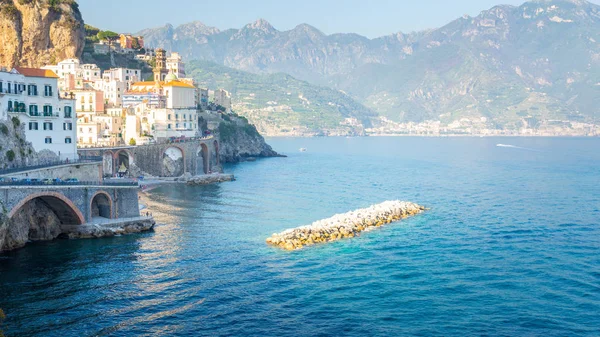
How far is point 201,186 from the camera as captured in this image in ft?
407

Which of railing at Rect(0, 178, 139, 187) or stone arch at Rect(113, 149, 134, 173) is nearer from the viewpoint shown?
railing at Rect(0, 178, 139, 187)

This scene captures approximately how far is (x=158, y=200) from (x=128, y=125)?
4026cm

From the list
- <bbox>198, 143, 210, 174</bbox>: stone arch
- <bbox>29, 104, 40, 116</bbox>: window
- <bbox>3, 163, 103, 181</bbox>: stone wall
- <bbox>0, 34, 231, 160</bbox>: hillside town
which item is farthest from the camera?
<bbox>198, 143, 210, 174</bbox>: stone arch

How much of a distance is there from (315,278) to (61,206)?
102 feet

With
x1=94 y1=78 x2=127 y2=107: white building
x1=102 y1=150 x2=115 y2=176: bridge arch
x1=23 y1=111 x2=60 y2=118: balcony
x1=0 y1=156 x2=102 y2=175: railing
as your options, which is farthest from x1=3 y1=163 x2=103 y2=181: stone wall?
x1=94 y1=78 x2=127 y2=107: white building

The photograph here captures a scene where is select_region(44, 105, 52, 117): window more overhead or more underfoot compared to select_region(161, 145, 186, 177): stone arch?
more overhead

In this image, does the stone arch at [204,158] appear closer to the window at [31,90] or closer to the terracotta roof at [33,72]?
the terracotta roof at [33,72]

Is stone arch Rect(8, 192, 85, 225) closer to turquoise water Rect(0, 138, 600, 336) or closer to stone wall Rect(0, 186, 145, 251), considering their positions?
stone wall Rect(0, 186, 145, 251)

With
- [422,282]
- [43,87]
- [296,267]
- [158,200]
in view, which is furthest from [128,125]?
[422,282]

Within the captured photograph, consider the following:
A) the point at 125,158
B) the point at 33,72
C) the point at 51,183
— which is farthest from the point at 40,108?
the point at 125,158

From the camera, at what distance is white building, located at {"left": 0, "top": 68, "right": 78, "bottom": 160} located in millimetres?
75750

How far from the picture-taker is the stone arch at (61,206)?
6361cm

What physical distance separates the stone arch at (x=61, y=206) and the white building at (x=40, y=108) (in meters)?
14.9

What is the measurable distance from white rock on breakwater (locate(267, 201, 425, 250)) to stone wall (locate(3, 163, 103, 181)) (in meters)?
27.3
